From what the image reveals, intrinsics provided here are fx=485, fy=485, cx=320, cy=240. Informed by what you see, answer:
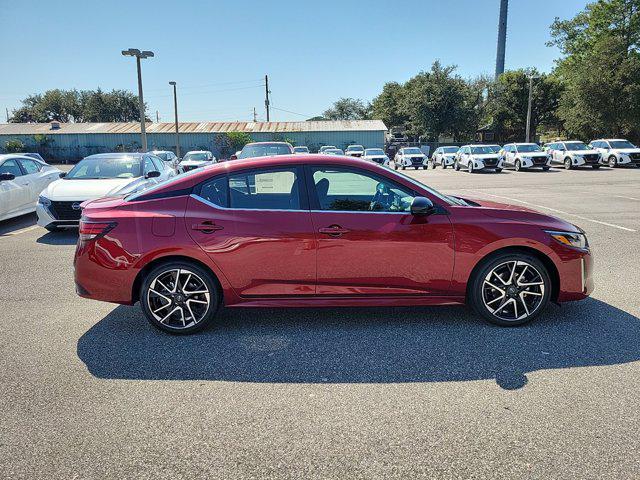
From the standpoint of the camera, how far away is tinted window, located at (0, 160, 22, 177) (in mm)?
10641

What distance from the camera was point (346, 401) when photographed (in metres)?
3.19

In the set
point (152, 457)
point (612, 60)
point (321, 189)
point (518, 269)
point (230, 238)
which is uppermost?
point (612, 60)

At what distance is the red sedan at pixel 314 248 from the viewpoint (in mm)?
4219

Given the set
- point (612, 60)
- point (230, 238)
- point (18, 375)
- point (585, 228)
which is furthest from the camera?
point (612, 60)

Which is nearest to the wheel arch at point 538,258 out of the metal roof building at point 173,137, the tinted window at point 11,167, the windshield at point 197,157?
the tinted window at point 11,167

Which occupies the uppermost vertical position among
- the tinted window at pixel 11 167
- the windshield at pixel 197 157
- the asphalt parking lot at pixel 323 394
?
the windshield at pixel 197 157

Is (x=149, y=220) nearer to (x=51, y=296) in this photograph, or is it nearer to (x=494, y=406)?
(x=51, y=296)

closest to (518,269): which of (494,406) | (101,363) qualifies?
(494,406)

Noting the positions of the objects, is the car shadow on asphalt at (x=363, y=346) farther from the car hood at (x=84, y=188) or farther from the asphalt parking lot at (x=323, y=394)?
the car hood at (x=84, y=188)

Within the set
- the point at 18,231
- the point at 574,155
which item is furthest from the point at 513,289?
the point at 574,155

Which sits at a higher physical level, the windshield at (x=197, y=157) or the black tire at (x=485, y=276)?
the windshield at (x=197, y=157)

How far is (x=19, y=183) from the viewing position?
1084 cm

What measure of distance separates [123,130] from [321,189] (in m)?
56.2

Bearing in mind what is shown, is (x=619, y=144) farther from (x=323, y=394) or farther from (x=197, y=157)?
(x=323, y=394)
